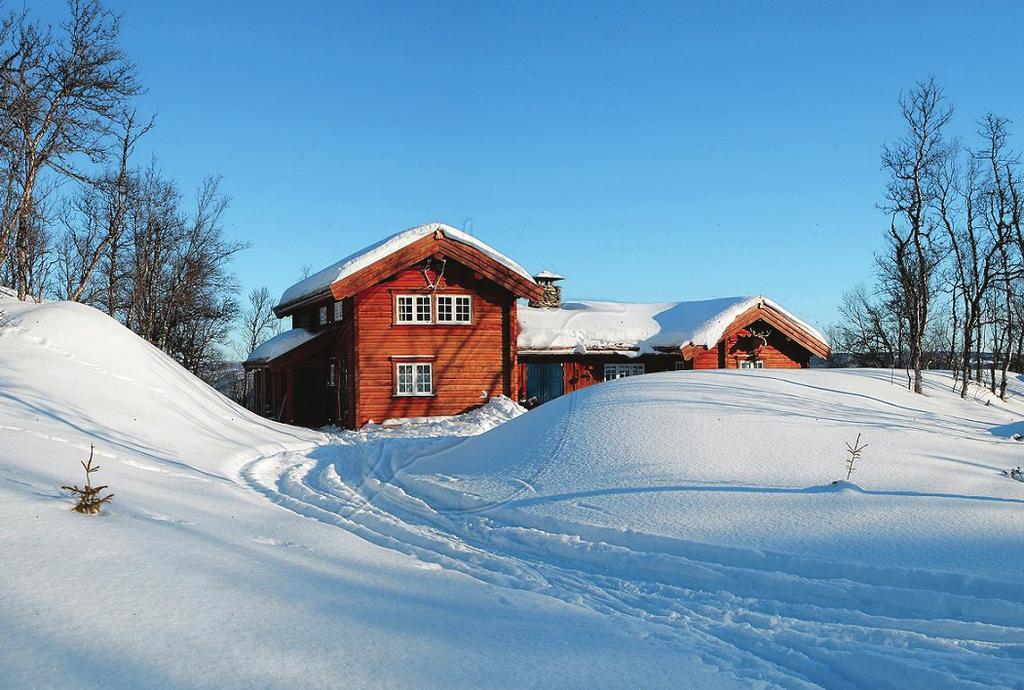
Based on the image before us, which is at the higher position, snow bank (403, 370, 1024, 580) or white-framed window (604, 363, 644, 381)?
white-framed window (604, 363, 644, 381)

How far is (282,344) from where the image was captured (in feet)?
87.7

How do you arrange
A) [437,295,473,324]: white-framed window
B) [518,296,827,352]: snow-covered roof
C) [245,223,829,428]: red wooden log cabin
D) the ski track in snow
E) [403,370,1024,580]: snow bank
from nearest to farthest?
the ski track in snow, [403,370,1024,580]: snow bank, [245,223,829,428]: red wooden log cabin, [437,295,473,324]: white-framed window, [518,296,827,352]: snow-covered roof

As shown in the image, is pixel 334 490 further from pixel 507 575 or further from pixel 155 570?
pixel 155 570

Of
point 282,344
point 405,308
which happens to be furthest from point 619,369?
point 282,344

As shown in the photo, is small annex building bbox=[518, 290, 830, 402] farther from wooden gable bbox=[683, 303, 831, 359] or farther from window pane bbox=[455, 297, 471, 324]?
window pane bbox=[455, 297, 471, 324]

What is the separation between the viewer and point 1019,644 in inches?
194

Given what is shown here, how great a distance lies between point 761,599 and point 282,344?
23281mm

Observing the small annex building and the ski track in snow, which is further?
the small annex building

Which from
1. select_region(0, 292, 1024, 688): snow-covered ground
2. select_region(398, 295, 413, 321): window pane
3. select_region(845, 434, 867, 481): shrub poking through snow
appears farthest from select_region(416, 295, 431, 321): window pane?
select_region(845, 434, 867, 481): shrub poking through snow

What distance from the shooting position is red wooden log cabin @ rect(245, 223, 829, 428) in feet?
77.4

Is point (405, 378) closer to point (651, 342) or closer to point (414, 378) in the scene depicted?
point (414, 378)

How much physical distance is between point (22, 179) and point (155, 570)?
69.9ft

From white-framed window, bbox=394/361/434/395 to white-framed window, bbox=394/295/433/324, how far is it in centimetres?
142

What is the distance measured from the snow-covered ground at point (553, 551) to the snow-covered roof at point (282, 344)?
457 inches
